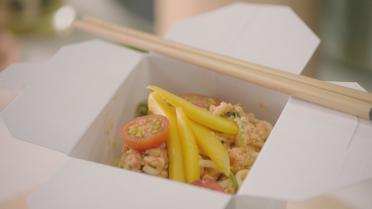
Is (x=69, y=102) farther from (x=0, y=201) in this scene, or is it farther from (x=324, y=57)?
(x=324, y=57)

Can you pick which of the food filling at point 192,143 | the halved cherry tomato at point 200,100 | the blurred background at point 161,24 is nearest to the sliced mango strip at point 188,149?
the food filling at point 192,143

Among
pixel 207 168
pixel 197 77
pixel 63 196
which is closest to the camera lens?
pixel 63 196

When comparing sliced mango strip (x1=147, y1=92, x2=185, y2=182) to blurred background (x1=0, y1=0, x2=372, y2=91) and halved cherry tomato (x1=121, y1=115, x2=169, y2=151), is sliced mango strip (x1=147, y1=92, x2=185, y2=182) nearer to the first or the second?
halved cherry tomato (x1=121, y1=115, x2=169, y2=151)

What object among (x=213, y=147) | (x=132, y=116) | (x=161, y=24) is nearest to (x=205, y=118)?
(x=213, y=147)

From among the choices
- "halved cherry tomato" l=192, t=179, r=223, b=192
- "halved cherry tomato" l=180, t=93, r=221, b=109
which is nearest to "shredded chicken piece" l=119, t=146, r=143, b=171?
"halved cherry tomato" l=192, t=179, r=223, b=192

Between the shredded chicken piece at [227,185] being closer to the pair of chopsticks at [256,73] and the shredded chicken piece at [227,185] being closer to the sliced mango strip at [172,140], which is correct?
the sliced mango strip at [172,140]

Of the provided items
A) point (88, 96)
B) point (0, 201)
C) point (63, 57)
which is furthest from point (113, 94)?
point (0, 201)

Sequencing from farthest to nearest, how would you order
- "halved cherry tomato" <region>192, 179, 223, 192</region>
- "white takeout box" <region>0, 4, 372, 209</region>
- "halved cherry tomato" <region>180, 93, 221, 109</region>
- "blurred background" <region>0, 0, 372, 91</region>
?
"blurred background" <region>0, 0, 372, 91</region> → "halved cherry tomato" <region>180, 93, 221, 109</region> → "halved cherry tomato" <region>192, 179, 223, 192</region> → "white takeout box" <region>0, 4, 372, 209</region>
